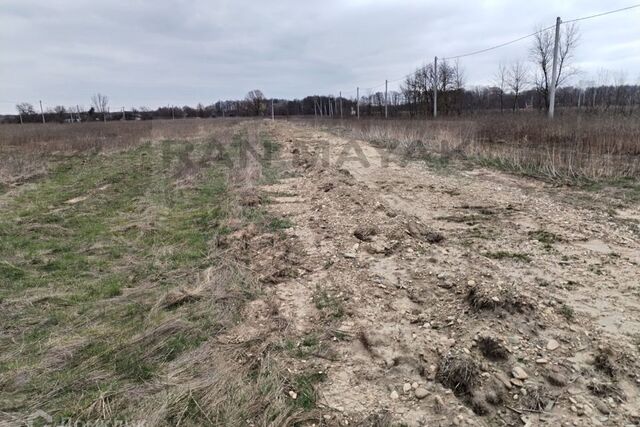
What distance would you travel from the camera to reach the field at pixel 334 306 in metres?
2.26

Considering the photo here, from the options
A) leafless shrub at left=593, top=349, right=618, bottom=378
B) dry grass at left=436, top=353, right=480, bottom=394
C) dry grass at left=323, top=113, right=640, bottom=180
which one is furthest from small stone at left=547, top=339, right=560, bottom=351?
dry grass at left=323, top=113, right=640, bottom=180

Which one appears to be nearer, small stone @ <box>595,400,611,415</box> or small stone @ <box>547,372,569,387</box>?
small stone @ <box>595,400,611,415</box>

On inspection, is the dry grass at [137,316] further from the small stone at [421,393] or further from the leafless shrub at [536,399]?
the leafless shrub at [536,399]

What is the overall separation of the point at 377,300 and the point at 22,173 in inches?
526

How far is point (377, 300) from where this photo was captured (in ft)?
11.2

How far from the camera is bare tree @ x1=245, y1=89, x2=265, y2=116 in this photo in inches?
3260

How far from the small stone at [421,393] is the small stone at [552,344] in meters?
0.96

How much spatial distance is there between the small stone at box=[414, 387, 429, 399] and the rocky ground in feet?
0.04

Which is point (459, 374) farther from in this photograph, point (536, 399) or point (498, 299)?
point (498, 299)


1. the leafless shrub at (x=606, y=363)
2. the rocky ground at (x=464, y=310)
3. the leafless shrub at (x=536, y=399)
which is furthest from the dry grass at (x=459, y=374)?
the leafless shrub at (x=606, y=363)

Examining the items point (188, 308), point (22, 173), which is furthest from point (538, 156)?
point (22, 173)

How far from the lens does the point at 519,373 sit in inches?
92.9

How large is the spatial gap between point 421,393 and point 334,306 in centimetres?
121

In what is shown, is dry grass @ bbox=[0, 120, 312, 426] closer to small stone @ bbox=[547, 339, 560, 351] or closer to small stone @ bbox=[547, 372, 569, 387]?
small stone @ bbox=[547, 372, 569, 387]
